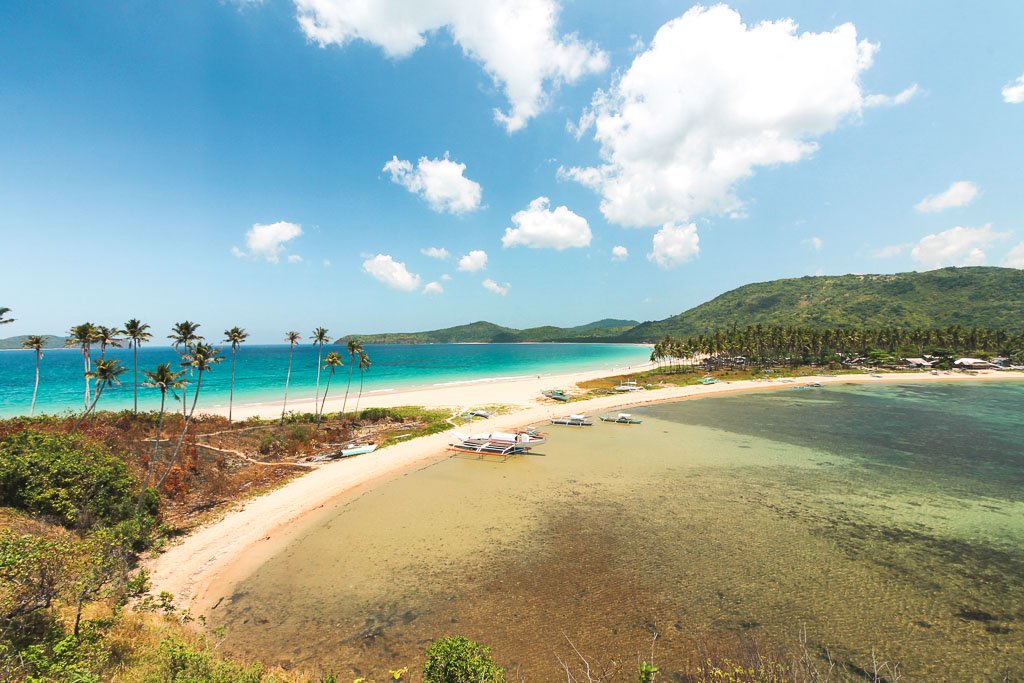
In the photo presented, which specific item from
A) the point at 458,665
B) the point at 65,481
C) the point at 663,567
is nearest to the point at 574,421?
the point at 663,567

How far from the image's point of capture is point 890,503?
27.6 meters

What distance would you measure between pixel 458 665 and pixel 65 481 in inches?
1003

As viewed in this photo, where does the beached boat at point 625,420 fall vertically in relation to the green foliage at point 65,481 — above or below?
below

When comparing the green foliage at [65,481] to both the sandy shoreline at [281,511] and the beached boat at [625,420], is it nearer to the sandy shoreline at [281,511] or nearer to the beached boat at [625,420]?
the sandy shoreline at [281,511]

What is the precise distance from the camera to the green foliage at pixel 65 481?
19391 mm

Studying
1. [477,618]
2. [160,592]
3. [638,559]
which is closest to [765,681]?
[638,559]

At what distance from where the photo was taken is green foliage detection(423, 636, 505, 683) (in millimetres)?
10773

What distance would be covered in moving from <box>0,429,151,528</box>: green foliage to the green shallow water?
399 inches

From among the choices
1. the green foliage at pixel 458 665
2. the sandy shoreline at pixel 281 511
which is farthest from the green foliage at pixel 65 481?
the green foliage at pixel 458 665

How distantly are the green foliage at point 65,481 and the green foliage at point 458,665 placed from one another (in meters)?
22.2

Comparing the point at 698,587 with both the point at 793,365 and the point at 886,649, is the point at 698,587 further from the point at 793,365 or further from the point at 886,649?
the point at 793,365

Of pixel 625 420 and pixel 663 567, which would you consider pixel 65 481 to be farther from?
pixel 625 420

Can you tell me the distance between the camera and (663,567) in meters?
20.0

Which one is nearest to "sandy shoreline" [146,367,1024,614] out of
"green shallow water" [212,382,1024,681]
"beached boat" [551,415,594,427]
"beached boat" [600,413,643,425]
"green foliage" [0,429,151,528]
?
"green shallow water" [212,382,1024,681]
